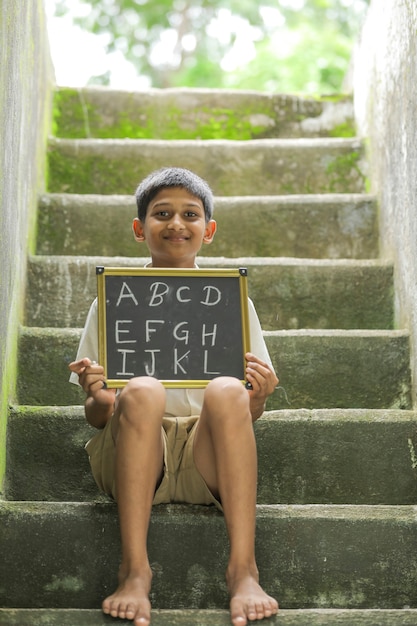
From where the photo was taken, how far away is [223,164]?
13.0 ft

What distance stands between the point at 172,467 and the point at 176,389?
241 mm

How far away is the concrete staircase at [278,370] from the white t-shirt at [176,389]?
26 cm

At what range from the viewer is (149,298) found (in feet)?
7.32

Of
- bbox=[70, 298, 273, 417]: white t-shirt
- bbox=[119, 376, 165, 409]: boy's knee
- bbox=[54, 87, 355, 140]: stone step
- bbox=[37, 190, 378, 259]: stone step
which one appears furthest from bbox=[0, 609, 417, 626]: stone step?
bbox=[54, 87, 355, 140]: stone step

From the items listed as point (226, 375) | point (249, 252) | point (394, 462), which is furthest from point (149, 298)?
point (249, 252)

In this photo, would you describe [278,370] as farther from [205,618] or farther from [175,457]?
[205,618]

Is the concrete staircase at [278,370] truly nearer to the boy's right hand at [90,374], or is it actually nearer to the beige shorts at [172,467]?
the beige shorts at [172,467]

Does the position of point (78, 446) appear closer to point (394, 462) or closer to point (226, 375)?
point (226, 375)

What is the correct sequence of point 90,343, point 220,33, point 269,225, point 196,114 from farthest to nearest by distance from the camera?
point 220,33, point 196,114, point 269,225, point 90,343

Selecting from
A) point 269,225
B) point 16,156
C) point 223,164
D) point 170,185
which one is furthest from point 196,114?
point 170,185

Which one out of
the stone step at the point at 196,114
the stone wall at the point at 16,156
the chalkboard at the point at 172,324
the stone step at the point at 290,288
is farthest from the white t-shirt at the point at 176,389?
the stone step at the point at 196,114

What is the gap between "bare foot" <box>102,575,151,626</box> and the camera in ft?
6.10

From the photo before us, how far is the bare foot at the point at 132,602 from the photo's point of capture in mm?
1859

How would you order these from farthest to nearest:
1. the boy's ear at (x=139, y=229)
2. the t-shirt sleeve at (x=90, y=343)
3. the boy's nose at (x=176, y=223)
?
the boy's ear at (x=139, y=229), the boy's nose at (x=176, y=223), the t-shirt sleeve at (x=90, y=343)
